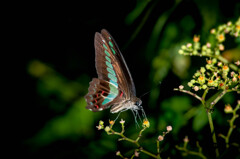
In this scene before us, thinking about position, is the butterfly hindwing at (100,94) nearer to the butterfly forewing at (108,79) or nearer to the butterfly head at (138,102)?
the butterfly forewing at (108,79)

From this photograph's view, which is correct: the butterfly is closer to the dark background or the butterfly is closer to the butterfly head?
the butterfly head

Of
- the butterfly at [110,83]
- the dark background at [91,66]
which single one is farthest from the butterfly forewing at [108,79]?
the dark background at [91,66]

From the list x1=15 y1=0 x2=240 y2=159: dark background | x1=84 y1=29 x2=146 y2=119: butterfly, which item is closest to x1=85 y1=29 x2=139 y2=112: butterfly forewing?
x1=84 y1=29 x2=146 y2=119: butterfly

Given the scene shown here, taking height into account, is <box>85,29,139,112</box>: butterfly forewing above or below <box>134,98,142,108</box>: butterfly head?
above

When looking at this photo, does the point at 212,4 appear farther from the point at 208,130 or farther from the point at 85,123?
the point at 85,123

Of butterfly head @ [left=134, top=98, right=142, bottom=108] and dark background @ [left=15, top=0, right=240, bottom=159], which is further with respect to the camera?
butterfly head @ [left=134, top=98, right=142, bottom=108]

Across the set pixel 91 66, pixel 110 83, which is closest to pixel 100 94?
pixel 110 83

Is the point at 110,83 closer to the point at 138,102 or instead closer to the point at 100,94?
the point at 100,94
